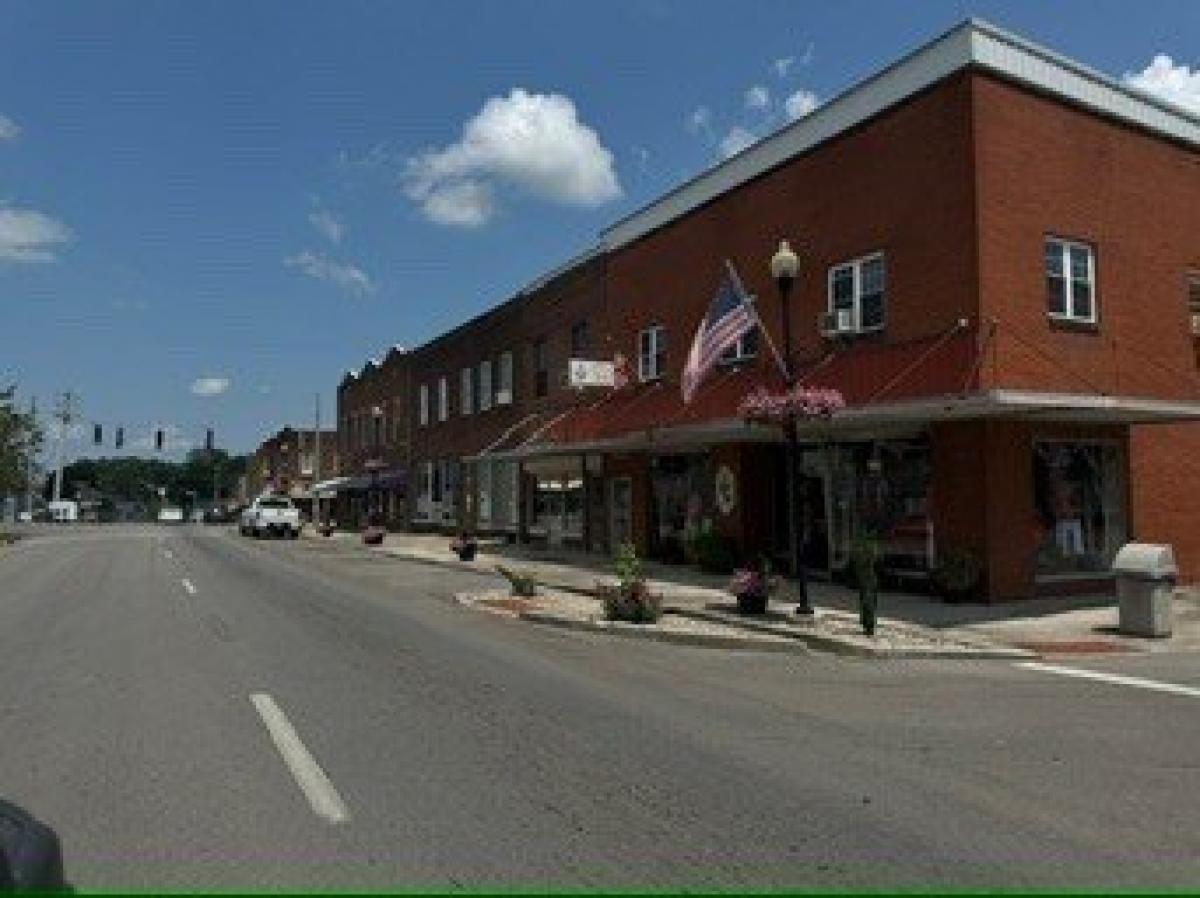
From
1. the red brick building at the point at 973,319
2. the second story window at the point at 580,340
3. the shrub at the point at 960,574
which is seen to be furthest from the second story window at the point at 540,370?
the shrub at the point at 960,574

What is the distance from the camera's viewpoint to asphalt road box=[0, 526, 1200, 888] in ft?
19.9

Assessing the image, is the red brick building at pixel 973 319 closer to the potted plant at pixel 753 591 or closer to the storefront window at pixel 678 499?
the storefront window at pixel 678 499

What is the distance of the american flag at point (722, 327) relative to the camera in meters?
20.5

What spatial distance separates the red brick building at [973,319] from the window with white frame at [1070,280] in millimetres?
42

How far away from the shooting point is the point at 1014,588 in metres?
19.5

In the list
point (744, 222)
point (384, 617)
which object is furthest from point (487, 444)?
point (384, 617)

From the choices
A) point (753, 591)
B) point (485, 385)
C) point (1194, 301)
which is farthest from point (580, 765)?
point (485, 385)

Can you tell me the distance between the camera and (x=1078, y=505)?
2072cm

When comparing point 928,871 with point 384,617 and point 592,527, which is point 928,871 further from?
point 592,527

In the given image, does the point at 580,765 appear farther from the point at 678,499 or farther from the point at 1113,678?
the point at 678,499

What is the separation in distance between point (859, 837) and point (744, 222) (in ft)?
65.6

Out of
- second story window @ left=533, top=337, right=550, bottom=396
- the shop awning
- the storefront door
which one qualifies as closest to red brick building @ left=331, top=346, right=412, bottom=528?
second story window @ left=533, top=337, right=550, bottom=396

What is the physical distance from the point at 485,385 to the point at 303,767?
37026 millimetres

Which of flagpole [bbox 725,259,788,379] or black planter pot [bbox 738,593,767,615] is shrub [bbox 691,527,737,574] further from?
black planter pot [bbox 738,593,767,615]
